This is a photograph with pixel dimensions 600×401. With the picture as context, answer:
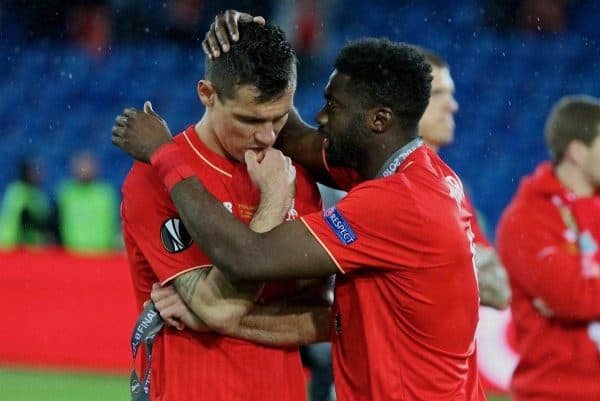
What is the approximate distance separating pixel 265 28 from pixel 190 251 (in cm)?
79

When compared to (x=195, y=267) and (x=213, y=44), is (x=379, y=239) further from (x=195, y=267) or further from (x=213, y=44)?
(x=213, y=44)

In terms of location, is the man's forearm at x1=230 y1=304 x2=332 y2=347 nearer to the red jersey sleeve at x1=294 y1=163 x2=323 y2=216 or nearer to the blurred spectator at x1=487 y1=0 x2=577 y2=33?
the red jersey sleeve at x1=294 y1=163 x2=323 y2=216

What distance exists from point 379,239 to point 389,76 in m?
0.55

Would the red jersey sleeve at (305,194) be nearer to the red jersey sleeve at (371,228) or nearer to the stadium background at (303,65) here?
the red jersey sleeve at (371,228)

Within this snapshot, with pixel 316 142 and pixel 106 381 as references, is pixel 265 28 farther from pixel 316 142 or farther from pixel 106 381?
pixel 106 381

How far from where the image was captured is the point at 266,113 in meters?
3.84

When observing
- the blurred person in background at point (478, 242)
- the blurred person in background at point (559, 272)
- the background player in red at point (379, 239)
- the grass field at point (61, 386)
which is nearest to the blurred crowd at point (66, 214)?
the grass field at point (61, 386)

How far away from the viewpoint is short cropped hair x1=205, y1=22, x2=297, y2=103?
12.5 ft

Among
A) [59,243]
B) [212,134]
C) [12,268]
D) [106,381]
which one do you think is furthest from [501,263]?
[59,243]

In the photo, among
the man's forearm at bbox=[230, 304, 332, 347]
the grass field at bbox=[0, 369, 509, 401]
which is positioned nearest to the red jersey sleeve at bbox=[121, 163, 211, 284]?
the man's forearm at bbox=[230, 304, 332, 347]

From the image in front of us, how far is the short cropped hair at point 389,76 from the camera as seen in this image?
3.80 m

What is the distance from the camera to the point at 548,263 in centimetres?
523

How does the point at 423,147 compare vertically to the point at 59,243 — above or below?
below

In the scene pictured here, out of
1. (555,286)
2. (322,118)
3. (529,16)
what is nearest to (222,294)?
(322,118)
